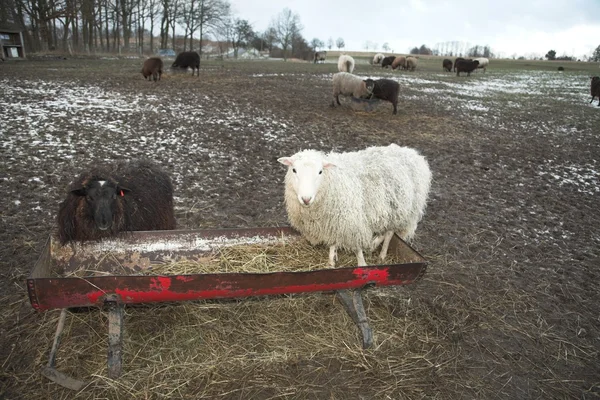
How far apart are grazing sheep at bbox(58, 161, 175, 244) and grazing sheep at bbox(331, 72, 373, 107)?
10.9m

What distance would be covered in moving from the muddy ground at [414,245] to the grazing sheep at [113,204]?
2.79ft

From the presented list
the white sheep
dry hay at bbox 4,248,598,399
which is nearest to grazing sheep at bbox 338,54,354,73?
the white sheep

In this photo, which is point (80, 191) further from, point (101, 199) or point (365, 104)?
point (365, 104)

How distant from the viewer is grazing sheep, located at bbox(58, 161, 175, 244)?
3.58 m

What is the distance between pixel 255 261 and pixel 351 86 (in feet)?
37.8

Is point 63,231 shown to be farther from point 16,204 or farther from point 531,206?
point 531,206

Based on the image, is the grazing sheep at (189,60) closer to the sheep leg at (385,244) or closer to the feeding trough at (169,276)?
the feeding trough at (169,276)

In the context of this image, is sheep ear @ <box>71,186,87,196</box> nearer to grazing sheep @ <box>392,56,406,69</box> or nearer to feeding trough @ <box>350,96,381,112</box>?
feeding trough @ <box>350,96,381,112</box>

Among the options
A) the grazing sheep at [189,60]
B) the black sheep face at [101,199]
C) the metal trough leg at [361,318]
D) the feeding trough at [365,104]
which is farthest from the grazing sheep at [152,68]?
the metal trough leg at [361,318]

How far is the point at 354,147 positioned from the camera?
368 inches

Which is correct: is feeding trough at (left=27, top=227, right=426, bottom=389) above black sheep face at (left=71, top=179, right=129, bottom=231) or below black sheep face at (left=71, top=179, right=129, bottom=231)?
below

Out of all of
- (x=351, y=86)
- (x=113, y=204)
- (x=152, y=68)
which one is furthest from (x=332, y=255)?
(x=152, y=68)

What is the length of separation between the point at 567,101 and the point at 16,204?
24864 mm

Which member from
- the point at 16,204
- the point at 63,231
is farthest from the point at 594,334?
the point at 16,204
